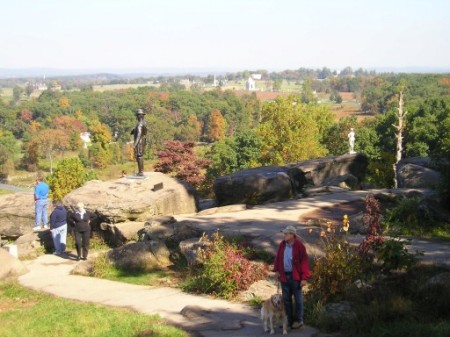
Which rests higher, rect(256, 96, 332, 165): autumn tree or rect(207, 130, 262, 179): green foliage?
rect(256, 96, 332, 165): autumn tree

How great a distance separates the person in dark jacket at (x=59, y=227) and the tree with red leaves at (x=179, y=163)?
22.0 meters

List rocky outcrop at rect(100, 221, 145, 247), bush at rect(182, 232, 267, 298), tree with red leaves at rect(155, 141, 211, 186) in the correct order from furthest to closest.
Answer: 1. tree with red leaves at rect(155, 141, 211, 186)
2. rocky outcrop at rect(100, 221, 145, 247)
3. bush at rect(182, 232, 267, 298)

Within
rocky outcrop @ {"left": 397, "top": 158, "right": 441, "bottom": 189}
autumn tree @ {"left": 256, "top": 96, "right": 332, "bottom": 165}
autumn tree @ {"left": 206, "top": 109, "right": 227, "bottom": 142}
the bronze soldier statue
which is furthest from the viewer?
autumn tree @ {"left": 206, "top": 109, "right": 227, "bottom": 142}

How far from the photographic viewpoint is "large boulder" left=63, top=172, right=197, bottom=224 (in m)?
17.7

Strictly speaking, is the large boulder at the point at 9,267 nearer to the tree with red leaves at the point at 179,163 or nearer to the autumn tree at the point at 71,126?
the tree with red leaves at the point at 179,163

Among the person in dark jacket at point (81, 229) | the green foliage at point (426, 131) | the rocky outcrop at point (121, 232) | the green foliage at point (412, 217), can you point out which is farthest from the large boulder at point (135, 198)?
the green foliage at point (426, 131)

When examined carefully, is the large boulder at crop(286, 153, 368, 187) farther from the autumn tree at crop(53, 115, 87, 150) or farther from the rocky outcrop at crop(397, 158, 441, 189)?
the autumn tree at crop(53, 115, 87, 150)

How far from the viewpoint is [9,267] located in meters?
14.1

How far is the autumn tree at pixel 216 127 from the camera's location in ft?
451

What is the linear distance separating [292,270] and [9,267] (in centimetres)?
874

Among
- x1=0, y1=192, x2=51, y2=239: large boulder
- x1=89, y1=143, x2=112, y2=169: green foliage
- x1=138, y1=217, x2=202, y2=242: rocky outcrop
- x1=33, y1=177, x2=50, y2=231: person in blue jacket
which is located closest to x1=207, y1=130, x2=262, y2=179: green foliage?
x1=0, y1=192, x2=51, y2=239: large boulder

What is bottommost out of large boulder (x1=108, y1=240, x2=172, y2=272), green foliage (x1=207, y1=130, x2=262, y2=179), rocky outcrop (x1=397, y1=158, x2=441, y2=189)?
green foliage (x1=207, y1=130, x2=262, y2=179)

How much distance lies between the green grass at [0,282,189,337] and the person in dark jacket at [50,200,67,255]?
14.8ft

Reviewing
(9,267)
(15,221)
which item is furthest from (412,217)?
(15,221)
